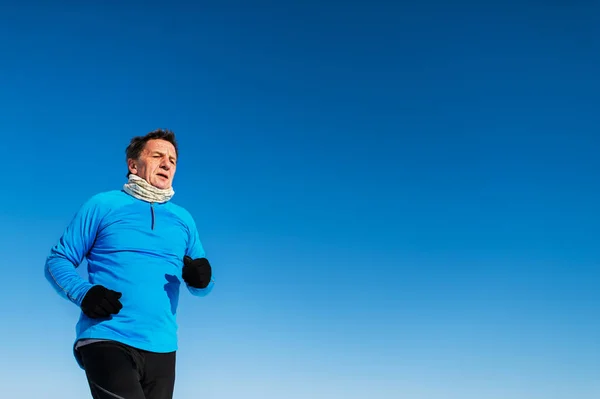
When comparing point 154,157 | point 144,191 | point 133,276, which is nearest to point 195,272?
point 133,276

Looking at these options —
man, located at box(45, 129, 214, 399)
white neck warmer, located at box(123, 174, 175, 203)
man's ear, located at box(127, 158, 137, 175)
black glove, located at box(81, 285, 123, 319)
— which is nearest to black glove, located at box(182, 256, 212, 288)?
man, located at box(45, 129, 214, 399)

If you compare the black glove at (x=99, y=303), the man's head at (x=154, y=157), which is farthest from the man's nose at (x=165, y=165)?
the black glove at (x=99, y=303)

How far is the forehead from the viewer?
6.17 meters

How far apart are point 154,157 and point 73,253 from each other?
1141mm

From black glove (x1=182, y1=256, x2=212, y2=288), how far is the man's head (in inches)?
30.7

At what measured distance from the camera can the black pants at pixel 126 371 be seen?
194 inches

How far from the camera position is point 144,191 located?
19.5 feet

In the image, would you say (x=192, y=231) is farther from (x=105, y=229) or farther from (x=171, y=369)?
(x=171, y=369)

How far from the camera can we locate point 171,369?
18.0 ft

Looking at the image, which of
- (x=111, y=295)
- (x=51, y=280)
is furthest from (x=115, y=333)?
(x=51, y=280)

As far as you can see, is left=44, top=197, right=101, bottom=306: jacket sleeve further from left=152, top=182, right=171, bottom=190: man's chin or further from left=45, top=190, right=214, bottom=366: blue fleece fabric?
left=152, top=182, right=171, bottom=190: man's chin

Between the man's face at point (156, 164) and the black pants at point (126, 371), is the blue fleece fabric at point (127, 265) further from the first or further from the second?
the man's face at point (156, 164)

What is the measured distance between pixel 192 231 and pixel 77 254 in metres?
1.10

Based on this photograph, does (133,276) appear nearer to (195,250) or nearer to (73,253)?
(73,253)
